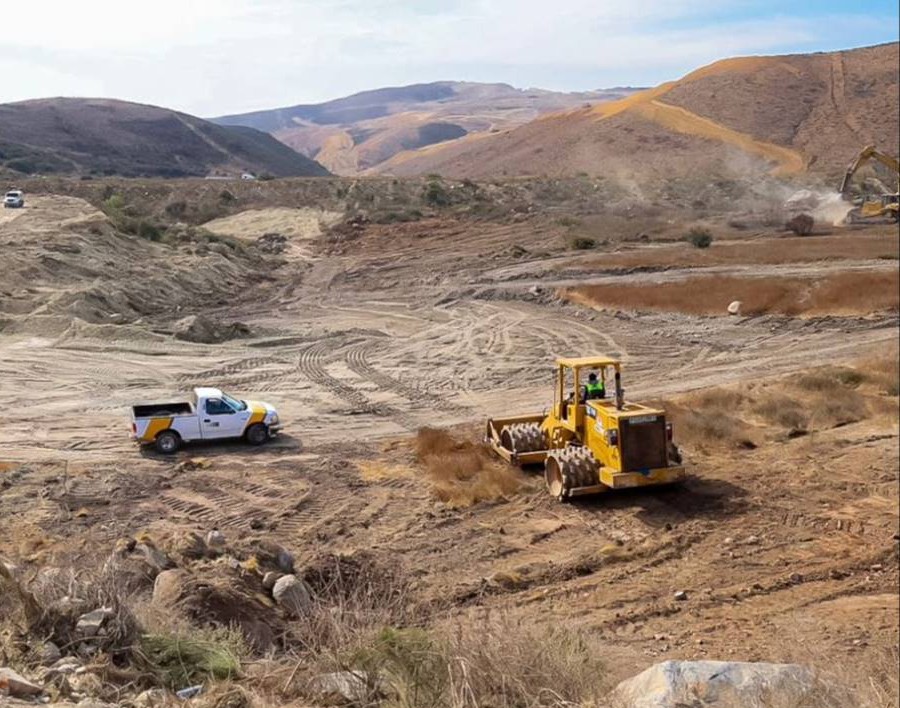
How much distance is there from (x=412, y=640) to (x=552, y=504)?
347 inches

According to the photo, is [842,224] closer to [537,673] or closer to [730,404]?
[730,404]

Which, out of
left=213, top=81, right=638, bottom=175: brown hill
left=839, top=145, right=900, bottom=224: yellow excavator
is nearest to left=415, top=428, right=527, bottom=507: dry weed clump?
left=839, top=145, right=900, bottom=224: yellow excavator

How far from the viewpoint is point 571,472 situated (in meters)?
14.6

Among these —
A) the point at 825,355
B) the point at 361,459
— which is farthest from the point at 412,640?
the point at 825,355

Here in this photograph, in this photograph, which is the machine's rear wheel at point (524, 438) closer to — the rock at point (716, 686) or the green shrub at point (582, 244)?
the rock at point (716, 686)

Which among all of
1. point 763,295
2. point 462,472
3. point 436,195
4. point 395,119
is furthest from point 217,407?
point 395,119

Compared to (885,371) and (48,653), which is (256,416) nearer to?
(48,653)

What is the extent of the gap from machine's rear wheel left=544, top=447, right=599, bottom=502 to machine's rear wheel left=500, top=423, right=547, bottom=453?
1.48 metres

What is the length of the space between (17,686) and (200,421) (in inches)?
469

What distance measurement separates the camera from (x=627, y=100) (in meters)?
83.9

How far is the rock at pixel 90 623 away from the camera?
6527 mm

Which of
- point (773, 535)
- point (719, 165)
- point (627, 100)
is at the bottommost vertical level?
point (773, 535)

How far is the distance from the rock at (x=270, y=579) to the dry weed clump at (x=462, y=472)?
460 cm

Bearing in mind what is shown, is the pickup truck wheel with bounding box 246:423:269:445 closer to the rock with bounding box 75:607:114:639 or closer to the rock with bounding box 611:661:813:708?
the rock with bounding box 75:607:114:639
